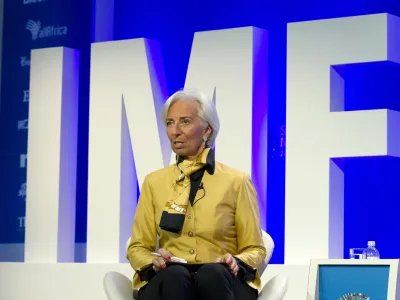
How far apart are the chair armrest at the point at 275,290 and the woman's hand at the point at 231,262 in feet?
0.56

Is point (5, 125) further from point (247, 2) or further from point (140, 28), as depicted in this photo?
point (247, 2)

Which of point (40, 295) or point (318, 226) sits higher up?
point (318, 226)

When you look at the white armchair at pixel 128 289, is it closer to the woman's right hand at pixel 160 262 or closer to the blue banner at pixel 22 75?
the woman's right hand at pixel 160 262

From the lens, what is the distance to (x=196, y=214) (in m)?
3.53

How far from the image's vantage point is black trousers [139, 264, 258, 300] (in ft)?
10.4

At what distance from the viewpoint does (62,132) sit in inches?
221

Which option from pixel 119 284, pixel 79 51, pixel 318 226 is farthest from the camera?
pixel 79 51

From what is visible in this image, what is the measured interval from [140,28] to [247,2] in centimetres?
78

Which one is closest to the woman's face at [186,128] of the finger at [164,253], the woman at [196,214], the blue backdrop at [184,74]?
the woman at [196,214]

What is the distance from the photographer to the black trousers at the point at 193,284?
317cm

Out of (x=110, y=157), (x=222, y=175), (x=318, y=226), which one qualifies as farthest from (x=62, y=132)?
(x=222, y=175)

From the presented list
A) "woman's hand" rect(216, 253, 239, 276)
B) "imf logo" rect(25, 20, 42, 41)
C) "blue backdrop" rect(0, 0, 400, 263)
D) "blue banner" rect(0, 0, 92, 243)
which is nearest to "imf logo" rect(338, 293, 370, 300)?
"blue backdrop" rect(0, 0, 400, 263)

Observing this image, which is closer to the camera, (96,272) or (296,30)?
(296,30)

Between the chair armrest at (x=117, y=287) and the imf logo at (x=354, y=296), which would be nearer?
the chair armrest at (x=117, y=287)
